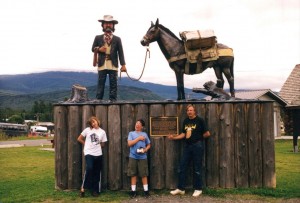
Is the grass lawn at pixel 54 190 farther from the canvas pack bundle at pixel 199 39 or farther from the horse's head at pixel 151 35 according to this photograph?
the horse's head at pixel 151 35

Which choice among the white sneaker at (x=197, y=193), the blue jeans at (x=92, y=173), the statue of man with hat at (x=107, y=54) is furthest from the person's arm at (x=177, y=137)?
the statue of man with hat at (x=107, y=54)

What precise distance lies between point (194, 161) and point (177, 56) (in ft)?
8.08

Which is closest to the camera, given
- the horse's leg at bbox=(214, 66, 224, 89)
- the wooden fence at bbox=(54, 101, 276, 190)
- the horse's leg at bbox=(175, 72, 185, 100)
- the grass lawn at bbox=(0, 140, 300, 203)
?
the grass lawn at bbox=(0, 140, 300, 203)

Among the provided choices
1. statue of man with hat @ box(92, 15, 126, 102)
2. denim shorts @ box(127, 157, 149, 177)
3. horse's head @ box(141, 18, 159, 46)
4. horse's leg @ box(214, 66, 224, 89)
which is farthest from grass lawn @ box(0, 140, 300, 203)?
horse's head @ box(141, 18, 159, 46)

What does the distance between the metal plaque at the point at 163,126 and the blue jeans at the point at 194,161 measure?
0.58 m

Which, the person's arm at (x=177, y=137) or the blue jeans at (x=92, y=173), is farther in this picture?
the person's arm at (x=177, y=137)

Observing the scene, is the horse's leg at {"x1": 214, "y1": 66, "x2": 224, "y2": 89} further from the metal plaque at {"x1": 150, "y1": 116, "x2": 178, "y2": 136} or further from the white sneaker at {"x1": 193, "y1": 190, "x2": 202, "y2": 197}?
the white sneaker at {"x1": 193, "y1": 190, "x2": 202, "y2": 197}

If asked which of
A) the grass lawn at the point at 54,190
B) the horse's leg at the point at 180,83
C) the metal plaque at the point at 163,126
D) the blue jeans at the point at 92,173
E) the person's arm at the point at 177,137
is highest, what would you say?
the horse's leg at the point at 180,83

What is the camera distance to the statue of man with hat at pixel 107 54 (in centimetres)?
936

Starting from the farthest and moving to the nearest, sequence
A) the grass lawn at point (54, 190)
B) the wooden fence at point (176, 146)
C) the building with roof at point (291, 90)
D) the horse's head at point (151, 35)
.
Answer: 1. the building with roof at point (291, 90)
2. the horse's head at point (151, 35)
3. the wooden fence at point (176, 146)
4. the grass lawn at point (54, 190)

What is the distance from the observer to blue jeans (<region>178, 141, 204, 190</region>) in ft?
26.8

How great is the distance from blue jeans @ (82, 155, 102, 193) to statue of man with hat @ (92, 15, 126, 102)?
1697mm

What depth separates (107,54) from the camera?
9375 millimetres

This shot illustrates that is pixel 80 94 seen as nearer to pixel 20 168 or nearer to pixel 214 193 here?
pixel 214 193
